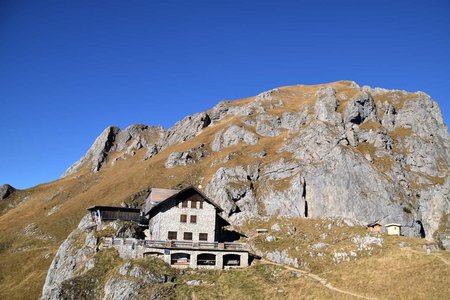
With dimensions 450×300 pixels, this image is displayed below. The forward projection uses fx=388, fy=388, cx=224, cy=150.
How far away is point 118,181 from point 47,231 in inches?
1327

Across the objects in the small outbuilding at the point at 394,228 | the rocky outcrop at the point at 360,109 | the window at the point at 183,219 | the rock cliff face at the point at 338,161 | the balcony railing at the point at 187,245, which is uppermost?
the rocky outcrop at the point at 360,109

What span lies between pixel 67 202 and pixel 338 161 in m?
114

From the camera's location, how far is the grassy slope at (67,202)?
106 meters

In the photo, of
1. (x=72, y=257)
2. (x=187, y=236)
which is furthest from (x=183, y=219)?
(x=72, y=257)

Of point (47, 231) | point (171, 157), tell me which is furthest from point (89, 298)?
point (171, 157)

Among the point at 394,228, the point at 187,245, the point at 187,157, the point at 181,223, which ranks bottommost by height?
the point at 187,245

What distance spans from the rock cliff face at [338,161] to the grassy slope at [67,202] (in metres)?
2.13

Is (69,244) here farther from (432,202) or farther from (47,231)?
(432,202)

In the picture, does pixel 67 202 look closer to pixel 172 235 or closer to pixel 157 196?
pixel 157 196

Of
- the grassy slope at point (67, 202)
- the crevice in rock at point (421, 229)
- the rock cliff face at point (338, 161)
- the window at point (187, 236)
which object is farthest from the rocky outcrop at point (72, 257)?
the crevice in rock at point (421, 229)

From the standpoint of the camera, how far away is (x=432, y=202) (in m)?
108

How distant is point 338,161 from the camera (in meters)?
108

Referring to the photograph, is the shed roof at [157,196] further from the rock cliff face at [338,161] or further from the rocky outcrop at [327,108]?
the rocky outcrop at [327,108]

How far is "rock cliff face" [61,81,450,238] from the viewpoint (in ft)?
335
